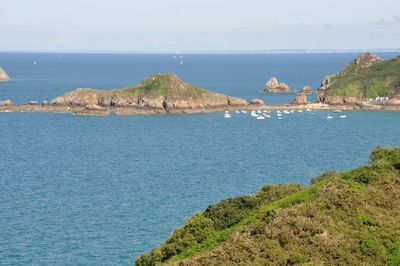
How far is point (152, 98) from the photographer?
16375 centimetres

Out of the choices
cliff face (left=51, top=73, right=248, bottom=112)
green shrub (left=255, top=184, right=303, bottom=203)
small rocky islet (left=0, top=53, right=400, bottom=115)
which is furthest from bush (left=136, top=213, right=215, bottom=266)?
cliff face (left=51, top=73, right=248, bottom=112)

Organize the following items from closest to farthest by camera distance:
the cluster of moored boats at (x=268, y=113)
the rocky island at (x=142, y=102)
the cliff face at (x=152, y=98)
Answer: the cluster of moored boats at (x=268, y=113) → the rocky island at (x=142, y=102) → the cliff face at (x=152, y=98)

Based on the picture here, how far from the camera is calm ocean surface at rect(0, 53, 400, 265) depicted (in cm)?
5769

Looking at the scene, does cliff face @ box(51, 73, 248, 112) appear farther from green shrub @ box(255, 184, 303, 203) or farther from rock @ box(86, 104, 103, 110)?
green shrub @ box(255, 184, 303, 203)

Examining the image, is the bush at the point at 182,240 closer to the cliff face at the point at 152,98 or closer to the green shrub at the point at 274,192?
the green shrub at the point at 274,192

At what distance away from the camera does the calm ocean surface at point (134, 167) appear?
5769 cm

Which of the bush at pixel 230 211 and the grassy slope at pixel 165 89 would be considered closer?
the bush at pixel 230 211

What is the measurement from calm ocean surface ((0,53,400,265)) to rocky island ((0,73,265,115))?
264 inches

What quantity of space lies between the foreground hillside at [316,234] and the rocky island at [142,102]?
119612mm

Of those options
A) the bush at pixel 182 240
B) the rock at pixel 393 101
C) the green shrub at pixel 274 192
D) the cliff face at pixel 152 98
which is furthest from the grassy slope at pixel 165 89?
the bush at pixel 182 240

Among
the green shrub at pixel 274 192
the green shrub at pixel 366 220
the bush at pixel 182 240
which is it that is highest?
the green shrub at pixel 366 220

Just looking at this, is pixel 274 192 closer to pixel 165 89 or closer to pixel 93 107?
pixel 93 107

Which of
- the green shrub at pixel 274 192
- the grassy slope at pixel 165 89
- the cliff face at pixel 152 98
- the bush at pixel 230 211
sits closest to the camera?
the bush at pixel 230 211

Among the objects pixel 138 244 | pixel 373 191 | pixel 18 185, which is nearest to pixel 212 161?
pixel 18 185
